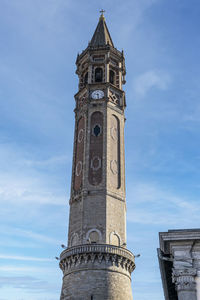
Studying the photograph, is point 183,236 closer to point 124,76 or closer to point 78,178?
point 78,178

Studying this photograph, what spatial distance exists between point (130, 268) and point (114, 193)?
8056mm

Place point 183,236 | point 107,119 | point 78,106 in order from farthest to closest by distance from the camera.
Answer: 1. point 78,106
2. point 107,119
3. point 183,236

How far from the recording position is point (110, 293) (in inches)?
1430

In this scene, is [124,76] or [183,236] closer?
[183,236]

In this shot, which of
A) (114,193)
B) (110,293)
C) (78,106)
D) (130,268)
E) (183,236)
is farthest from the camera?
(78,106)

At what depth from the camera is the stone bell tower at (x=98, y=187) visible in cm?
3738

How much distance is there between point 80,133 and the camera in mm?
48312

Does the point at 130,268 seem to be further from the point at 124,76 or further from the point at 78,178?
the point at 124,76

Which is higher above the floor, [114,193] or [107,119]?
[107,119]

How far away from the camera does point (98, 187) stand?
140 ft

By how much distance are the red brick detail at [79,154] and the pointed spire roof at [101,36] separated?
12612 mm

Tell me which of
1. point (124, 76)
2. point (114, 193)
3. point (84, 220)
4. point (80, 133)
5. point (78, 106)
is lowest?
point (84, 220)

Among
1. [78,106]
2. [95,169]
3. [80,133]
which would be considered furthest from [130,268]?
[78,106]

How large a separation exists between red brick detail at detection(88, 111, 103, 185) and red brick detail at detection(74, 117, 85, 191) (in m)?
1.35
